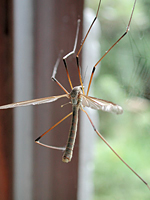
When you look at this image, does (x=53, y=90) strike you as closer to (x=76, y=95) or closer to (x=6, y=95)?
(x=6, y=95)

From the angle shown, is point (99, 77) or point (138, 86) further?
point (99, 77)

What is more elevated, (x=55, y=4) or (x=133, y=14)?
(x=55, y=4)

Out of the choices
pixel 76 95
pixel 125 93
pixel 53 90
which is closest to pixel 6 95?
pixel 53 90

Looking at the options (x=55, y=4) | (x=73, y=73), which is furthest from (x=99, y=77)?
(x=55, y=4)

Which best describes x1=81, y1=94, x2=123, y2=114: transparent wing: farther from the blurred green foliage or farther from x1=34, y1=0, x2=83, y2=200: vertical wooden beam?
x1=34, y1=0, x2=83, y2=200: vertical wooden beam

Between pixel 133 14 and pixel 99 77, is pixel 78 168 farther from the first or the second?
pixel 133 14

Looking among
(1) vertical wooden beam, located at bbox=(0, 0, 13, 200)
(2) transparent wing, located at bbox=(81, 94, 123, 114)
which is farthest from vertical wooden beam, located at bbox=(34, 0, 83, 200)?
(2) transparent wing, located at bbox=(81, 94, 123, 114)

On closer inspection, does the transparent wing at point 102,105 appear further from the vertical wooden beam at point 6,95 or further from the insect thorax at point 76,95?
the vertical wooden beam at point 6,95
